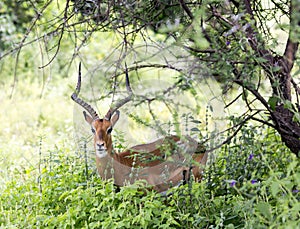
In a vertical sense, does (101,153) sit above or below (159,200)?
above

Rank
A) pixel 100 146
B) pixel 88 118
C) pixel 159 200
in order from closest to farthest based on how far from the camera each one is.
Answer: pixel 159 200 → pixel 100 146 → pixel 88 118

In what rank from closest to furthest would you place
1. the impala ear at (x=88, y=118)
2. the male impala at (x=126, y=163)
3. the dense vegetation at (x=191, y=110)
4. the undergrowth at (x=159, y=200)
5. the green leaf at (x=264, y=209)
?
the green leaf at (x=264, y=209), the dense vegetation at (x=191, y=110), the undergrowth at (x=159, y=200), the male impala at (x=126, y=163), the impala ear at (x=88, y=118)

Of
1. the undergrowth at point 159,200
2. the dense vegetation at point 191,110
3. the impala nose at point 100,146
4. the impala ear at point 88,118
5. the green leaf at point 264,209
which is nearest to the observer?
the green leaf at point 264,209

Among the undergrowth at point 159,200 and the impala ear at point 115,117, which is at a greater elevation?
Result: the impala ear at point 115,117

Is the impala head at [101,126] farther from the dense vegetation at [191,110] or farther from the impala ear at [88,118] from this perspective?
the dense vegetation at [191,110]

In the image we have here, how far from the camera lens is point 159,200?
307 centimetres

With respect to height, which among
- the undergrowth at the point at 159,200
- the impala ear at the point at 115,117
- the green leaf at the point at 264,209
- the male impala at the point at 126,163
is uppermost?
the impala ear at the point at 115,117

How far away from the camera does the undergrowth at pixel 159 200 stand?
269 centimetres

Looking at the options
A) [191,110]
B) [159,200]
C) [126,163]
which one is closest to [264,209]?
[191,110]

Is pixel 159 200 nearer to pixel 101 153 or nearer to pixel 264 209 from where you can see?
pixel 101 153

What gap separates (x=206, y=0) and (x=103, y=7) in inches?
46.8

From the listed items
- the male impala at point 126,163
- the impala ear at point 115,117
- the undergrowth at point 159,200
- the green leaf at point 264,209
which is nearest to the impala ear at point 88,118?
the male impala at point 126,163

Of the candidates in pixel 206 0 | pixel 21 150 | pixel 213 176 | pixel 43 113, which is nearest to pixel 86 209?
pixel 213 176

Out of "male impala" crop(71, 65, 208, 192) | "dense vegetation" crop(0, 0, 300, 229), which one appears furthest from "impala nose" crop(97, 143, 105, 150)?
"dense vegetation" crop(0, 0, 300, 229)
